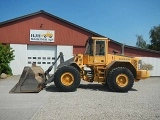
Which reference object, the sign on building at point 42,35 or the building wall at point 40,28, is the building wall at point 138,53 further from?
the sign on building at point 42,35

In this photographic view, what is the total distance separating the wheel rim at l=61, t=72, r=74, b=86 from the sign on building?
38.1 feet

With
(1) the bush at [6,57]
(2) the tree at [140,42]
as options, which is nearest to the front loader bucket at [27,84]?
(1) the bush at [6,57]

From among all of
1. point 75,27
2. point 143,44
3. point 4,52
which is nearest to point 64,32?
point 75,27

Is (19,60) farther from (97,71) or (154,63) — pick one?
(154,63)

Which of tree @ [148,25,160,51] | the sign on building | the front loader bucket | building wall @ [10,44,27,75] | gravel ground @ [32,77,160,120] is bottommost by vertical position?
gravel ground @ [32,77,160,120]

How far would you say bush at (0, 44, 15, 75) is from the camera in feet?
73.0

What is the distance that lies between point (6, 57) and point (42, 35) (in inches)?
158

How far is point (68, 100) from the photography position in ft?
35.3

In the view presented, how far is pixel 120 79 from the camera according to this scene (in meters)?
13.8

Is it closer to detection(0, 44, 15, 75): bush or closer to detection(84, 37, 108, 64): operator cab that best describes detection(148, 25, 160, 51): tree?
detection(0, 44, 15, 75): bush

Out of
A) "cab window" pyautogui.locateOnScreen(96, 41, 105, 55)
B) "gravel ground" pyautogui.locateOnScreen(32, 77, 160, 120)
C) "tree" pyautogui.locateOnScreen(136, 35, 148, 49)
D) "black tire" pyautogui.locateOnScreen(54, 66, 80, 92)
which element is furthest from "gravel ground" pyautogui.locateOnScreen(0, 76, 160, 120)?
"tree" pyautogui.locateOnScreen(136, 35, 148, 49)

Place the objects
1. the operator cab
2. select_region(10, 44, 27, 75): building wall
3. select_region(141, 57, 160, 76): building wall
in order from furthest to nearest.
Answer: select_region(141, 57, 160, 76): building wall < select_region(10, 44, 27, 75): building wall < the operator cab

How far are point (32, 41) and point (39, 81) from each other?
11739mm

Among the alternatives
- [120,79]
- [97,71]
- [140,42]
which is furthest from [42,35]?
[140,42]
